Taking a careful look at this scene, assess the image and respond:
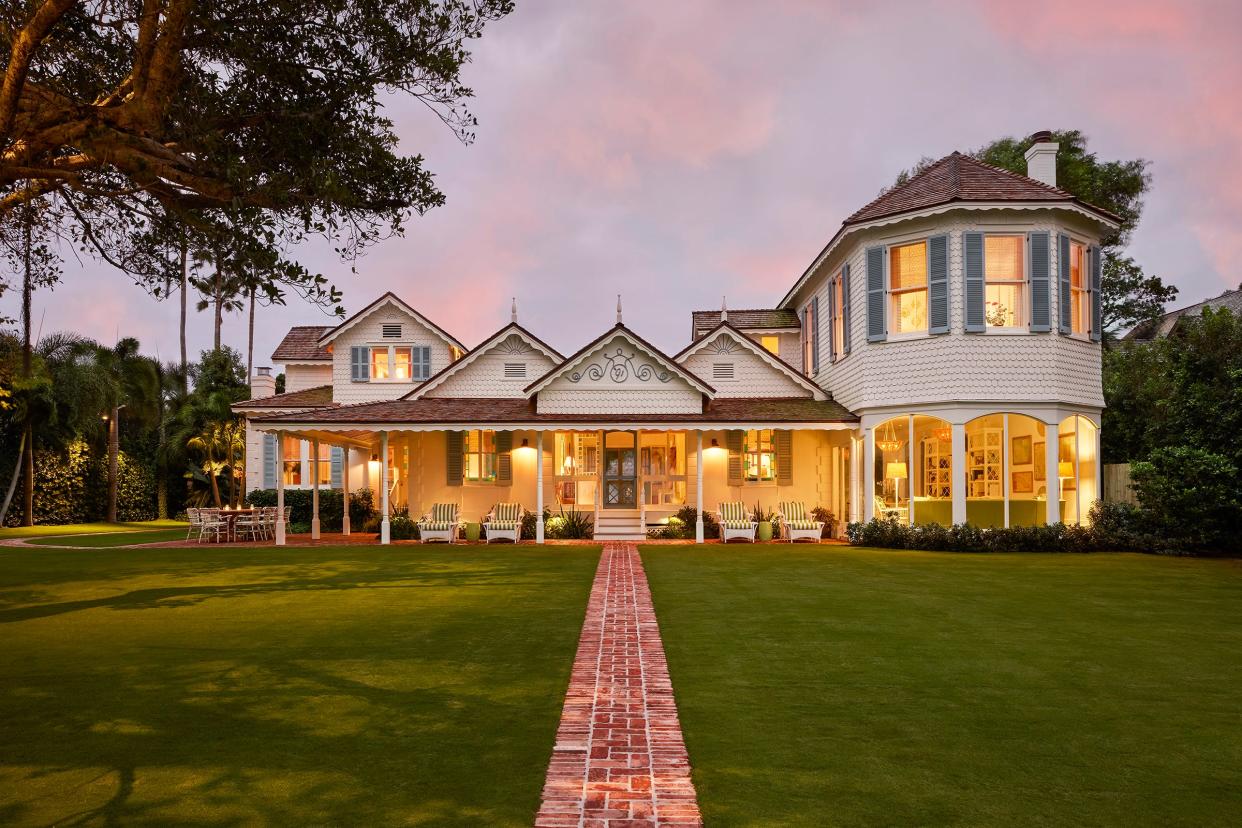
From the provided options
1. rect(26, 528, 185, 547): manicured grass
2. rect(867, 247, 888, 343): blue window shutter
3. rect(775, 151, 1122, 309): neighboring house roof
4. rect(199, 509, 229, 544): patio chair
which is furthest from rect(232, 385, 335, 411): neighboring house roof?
rect(775, 151, 1122, 309): neighboring house roof

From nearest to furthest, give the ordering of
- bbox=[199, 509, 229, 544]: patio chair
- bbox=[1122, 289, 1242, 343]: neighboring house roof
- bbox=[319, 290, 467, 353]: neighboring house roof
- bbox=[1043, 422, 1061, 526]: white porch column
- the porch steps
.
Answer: bbox=[1043, 422, 1061, 526]: white porch column
the porch steps
bbox=[199, 509, 229, 544]: patio chair
bbox=[319, 290, 467, 353]: neighboring house roof
bbox=[1122, 289, 1242, 343]: neighboring house roof

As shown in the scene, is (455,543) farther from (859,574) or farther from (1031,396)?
(1031,396)

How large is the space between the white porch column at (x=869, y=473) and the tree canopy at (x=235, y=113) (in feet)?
43.2

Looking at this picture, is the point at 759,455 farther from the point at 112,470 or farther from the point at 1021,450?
the point at 112,470

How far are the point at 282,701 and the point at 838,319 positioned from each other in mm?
17847

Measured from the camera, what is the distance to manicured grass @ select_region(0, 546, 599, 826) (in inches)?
159

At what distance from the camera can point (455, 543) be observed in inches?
794

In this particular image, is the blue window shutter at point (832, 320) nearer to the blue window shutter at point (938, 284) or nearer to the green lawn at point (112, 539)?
the blue window shutter at point (938, 284)

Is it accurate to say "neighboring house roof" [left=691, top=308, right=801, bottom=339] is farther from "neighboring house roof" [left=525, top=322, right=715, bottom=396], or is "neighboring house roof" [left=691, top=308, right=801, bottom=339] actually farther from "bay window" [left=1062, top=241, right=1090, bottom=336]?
"bay window" [left=1062, top=241, right=1090, bottom=336]

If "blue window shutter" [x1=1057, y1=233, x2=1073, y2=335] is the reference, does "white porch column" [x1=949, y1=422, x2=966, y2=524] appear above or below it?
below

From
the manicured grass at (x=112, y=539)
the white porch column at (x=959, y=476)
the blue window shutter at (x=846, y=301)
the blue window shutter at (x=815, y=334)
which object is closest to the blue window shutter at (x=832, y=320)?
the blue window shutter at (x=846, y=301)

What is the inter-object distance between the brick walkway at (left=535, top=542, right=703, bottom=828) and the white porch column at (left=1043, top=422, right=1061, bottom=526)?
42.2 ft

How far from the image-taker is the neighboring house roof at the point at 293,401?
25.7 meters

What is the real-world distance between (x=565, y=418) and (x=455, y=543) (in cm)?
443
